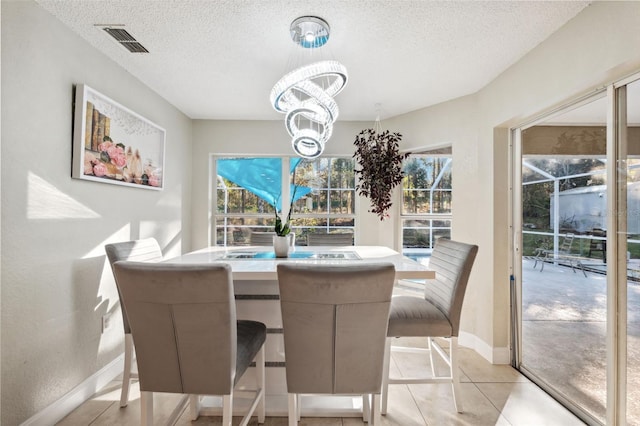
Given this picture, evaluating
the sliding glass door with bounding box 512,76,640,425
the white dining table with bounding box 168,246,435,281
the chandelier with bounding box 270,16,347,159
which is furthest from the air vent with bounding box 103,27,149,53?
the sliding glass door with bounding box 512,76,640,425

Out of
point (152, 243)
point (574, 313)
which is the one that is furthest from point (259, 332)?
point (574, 313)

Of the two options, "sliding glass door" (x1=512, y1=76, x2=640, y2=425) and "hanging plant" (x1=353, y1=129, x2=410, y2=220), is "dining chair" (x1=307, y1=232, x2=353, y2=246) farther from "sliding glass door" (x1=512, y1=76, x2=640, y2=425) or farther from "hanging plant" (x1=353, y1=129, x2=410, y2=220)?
"sliding glass door" (x1=512, y1=76, x2=640, y2=425)

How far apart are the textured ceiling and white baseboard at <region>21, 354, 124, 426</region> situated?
7.51ft

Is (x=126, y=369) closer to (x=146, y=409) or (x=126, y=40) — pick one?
(x=146, y=409)

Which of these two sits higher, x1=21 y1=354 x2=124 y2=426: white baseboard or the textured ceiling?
the textured ceiling

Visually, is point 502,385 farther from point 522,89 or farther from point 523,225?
point 522,89

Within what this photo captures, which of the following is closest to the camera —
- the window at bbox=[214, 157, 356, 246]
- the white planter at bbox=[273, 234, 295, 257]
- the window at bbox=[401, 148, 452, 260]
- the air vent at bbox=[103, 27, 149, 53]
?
the air vent at bbox=[103, 27, 149, 53]

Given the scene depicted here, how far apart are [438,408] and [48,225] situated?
2.61 m

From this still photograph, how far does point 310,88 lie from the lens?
174cm

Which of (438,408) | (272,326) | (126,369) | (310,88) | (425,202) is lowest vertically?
(438,408)

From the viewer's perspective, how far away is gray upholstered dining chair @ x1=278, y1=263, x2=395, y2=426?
1273mm

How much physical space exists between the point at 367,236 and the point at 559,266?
2.02m

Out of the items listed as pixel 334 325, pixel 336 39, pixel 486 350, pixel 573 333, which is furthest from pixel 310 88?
pixel 486 350

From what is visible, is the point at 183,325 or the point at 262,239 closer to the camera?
the point at 183,325
